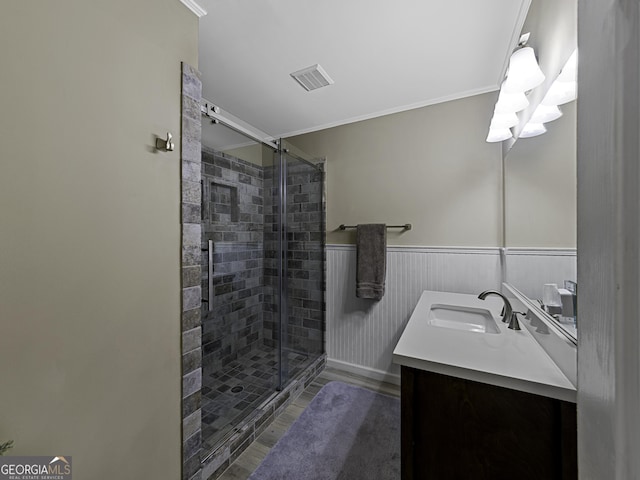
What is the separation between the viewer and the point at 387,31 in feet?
4.83

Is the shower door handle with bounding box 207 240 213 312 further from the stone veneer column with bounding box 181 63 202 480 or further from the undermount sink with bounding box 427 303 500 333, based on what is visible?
the undermount sink with bounding box 427 303 500 333

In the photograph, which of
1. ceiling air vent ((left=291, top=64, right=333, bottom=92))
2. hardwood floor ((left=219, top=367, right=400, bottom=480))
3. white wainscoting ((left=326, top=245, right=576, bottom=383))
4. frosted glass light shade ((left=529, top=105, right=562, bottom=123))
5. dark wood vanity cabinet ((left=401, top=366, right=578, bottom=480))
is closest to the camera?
dark wood vanity cabinet ((left=401, top=366, right=578, bottom=480))

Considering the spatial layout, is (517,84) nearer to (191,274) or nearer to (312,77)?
(312,77)

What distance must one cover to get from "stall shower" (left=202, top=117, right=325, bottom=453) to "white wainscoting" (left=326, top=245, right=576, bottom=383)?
160 mm

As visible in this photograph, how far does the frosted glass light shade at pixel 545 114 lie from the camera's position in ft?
3.13

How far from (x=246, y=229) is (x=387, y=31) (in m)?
1.58

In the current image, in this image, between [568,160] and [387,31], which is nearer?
[568,160]

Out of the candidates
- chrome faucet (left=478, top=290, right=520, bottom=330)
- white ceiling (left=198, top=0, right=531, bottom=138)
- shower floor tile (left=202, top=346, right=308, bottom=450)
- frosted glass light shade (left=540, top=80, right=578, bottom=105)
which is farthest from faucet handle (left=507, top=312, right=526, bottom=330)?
shower floor tile (left=202, top=346, right=308, bottom=450)

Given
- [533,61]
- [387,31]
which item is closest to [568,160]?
[533,61]

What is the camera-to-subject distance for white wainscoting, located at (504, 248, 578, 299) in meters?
0.87

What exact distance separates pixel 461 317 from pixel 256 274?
1.53 meters

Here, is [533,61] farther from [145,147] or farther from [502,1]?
[145,147]

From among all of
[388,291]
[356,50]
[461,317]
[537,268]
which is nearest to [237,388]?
[388,291]

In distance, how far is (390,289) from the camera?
227 cm
